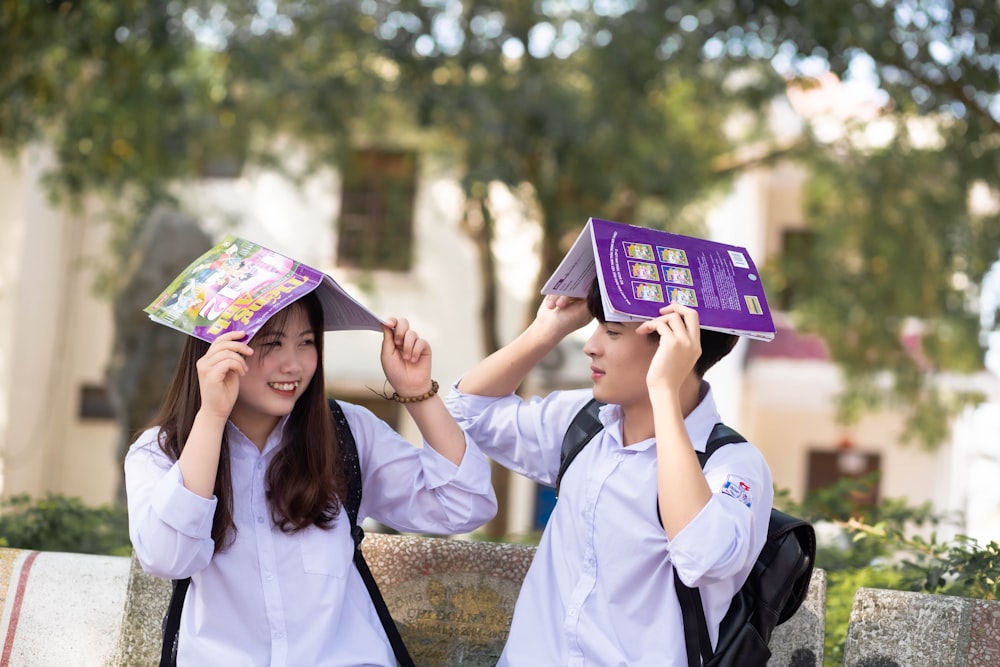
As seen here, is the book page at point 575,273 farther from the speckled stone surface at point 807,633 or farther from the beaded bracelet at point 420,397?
the speckled stone surface at point 807,633

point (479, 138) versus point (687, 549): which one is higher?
point (479, 138)

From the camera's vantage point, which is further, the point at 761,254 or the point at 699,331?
the point at 761,254

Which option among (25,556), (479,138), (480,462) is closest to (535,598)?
(480,462)

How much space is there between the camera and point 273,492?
2760 mm

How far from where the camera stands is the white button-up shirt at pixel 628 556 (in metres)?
2.43

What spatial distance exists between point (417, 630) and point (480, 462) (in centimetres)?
66

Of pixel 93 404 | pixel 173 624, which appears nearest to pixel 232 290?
pixel 173 624

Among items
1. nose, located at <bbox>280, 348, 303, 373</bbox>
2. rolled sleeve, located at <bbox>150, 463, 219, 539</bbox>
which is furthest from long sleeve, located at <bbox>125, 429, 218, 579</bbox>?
nose, located at <bbox>280, 348, 303, 373</bbox>

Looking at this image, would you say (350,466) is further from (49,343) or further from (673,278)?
(49,343)

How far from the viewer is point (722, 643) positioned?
8.42 feet

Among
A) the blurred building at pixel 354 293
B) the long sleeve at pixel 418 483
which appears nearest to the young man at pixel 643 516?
the long sleeve at pixel 418 483

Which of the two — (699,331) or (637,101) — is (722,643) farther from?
(637,101)

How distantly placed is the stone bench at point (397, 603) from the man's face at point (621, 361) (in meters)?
0.77

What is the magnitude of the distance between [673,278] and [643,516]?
0.52 meters
